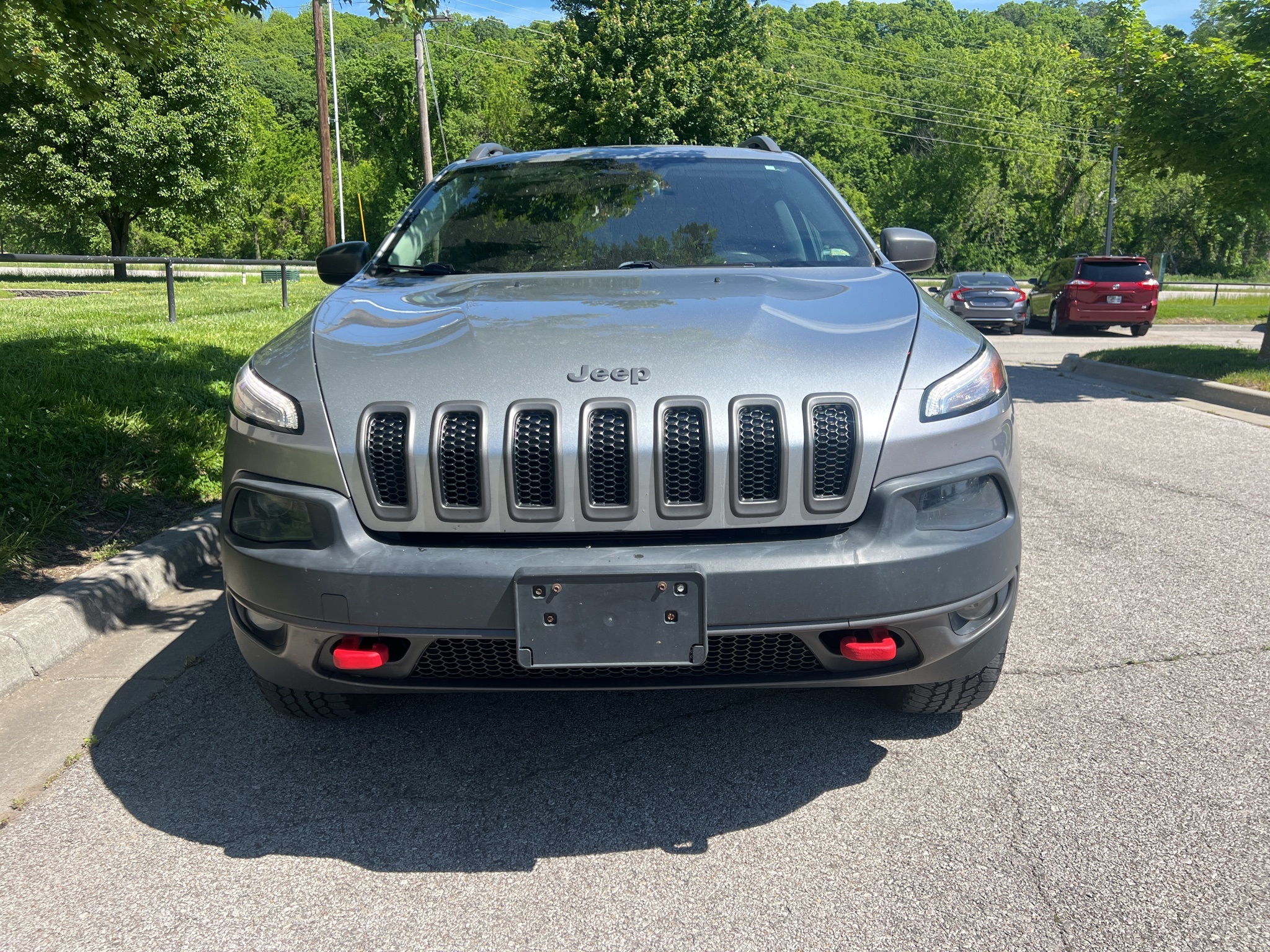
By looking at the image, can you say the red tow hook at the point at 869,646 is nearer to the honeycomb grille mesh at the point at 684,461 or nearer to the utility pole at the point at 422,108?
the honeycomb grille mesh at the point at 684,461

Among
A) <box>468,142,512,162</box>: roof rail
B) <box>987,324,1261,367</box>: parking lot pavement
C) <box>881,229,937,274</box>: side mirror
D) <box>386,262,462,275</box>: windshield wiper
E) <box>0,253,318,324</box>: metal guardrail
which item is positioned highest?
<box>468,142,512,162</box>: roof rail

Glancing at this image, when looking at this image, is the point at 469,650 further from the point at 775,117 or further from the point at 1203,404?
the point at 775,117

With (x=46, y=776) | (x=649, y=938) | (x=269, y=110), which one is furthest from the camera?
(x=269, y=110)

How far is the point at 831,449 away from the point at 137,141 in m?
37.3

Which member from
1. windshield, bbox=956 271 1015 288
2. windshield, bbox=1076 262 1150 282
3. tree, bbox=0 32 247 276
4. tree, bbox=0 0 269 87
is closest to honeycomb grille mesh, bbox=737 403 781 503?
tree, bbox=0 0 269 87

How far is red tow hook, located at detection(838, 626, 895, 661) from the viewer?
259cm

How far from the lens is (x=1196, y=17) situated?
38.9 ft

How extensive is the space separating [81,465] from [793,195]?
401 cm

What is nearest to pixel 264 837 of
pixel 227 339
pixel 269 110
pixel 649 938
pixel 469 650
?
pixel 469 650

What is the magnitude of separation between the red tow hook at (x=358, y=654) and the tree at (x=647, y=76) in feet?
106

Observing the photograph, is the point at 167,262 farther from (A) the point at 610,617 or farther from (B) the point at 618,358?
(A) the point at 610,617

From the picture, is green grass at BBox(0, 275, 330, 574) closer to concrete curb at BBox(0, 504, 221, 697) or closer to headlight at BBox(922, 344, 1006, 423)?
concrete curb at BBox(0, 504, 221, 697)

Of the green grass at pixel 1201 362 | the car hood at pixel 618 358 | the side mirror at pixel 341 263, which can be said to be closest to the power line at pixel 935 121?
the green grass at pixel 1201 362

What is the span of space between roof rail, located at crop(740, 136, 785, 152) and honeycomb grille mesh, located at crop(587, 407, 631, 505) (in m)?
2.76
